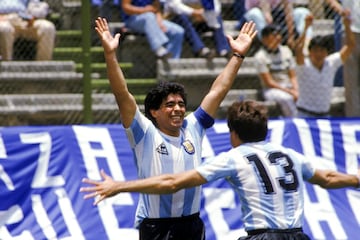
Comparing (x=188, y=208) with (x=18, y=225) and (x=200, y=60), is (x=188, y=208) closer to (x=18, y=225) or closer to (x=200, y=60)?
(x=18, y=225)

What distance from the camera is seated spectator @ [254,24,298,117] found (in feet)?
36.1

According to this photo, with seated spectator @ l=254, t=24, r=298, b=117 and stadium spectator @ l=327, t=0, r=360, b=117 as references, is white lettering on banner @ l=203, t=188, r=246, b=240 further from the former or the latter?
stadium spectator @ l=327, t=0, r=360, b=117

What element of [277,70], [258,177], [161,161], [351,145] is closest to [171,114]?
[161,161]

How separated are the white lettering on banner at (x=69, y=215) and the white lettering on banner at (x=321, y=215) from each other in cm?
222

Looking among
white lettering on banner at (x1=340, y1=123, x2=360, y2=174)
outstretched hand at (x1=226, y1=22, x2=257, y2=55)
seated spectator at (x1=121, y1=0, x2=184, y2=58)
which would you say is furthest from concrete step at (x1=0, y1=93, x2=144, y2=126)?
outstretched hand at (x1=226, y1=22, x2=257, y2=55)

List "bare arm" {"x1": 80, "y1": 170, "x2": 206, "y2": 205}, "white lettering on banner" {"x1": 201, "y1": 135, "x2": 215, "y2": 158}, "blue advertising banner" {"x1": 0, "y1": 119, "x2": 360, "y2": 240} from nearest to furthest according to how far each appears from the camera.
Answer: "bare arm" {"x1": 80, "y1": 170, "x2": 206, "y2": 205}
"blue advertising banner" {"x1": 0, "y1": 119, "x2": 360, "y2": 240}
"white lettering on banner" {"x1": 201, "y1": 135, "x2": 215, "y2": 158}

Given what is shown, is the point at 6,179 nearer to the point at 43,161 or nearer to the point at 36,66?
the point at 43,161

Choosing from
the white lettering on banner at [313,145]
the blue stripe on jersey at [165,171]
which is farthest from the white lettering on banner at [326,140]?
the blue stripe on jersey at [165,171]

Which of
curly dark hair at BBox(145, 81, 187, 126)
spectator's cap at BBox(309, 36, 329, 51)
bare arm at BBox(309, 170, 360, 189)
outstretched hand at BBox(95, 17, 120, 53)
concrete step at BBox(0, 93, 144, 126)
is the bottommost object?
concrete step at BBox(0, 93, 144, 126)

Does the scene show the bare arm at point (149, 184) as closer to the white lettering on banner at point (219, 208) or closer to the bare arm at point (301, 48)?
the white lettering on banner at point (219, 208)

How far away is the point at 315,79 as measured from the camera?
Answer: 10.7 m

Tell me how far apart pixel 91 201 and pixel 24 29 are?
278 centimetres

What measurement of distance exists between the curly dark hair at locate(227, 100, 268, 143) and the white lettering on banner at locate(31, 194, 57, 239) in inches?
140

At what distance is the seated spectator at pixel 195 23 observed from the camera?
11.3 meters
